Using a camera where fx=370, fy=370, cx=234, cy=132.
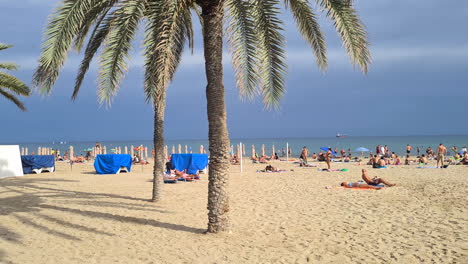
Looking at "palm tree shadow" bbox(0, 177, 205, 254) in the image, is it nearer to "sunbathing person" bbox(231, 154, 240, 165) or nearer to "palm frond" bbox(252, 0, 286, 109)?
"palm frond" bbox(252, 0, 286, 109)

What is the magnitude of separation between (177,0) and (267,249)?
4.41 metres

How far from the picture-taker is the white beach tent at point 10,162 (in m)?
18.1

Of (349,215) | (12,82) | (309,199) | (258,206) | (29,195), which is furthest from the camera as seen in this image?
(12,82)

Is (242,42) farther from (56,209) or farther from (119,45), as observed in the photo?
(56,209)

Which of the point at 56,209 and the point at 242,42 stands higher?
the point at 242,42

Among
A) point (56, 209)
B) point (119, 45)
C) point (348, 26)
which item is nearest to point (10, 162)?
point (56, 209)

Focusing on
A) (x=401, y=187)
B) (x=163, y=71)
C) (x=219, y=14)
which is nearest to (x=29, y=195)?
(x=163, y=71)

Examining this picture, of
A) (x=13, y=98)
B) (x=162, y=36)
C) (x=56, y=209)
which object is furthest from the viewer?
(x=13, y=98)

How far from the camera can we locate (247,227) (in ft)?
24.2

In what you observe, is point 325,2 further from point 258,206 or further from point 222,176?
point 258,206

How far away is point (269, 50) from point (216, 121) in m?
1.86

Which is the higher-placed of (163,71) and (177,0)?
(177,0)

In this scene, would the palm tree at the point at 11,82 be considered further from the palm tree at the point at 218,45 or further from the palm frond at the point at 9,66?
the palm tree at the point at 218,45

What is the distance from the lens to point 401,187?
41.6 feet
